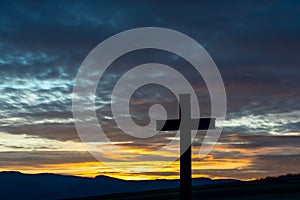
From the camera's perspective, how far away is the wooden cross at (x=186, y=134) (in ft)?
A: 58.6

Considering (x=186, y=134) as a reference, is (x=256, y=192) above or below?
below

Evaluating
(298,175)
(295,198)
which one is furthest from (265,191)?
(298,175)

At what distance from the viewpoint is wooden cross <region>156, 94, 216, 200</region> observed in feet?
58.6

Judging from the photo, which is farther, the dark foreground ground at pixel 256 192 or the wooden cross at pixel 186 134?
the dark foreground ground at pixel 256 192

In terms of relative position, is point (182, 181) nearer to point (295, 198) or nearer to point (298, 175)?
point (295, 198)

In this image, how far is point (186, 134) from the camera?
18.2m

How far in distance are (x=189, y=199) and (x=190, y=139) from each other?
82.8 inches

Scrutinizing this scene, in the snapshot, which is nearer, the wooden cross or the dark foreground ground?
the wooden cross

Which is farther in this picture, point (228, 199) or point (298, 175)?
point (298, 175)

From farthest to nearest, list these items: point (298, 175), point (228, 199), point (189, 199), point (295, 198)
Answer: point (298, 175) < point (228, 199) < point (295, 198) < point (189, 199)

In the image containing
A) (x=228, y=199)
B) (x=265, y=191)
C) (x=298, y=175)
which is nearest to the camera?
(x=228, y=199)

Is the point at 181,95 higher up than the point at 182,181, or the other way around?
the point at 181,95

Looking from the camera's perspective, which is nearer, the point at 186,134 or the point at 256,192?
the point at 186,134

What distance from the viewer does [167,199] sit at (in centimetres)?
3788
